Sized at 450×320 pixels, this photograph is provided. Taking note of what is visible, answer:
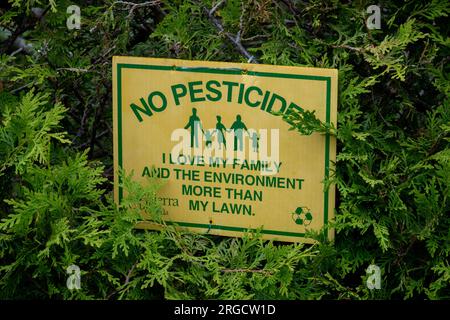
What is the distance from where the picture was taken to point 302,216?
2.47 meters

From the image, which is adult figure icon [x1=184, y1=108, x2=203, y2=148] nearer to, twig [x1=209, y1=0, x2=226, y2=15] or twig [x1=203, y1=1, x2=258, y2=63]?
twig [x1=203, y1=1, x2=258, y2=63]

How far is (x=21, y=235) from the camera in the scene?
239cm

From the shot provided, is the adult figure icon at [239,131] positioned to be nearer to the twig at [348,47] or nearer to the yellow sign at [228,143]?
the yellow sign at [228,143]

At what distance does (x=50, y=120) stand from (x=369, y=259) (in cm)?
105

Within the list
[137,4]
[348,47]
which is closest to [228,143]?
[348,47]

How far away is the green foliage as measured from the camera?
234 cm

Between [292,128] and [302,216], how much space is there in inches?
11.4

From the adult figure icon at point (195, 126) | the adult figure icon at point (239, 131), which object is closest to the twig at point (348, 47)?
the adult figure icon at point (239, 131)

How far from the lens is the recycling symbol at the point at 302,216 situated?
2.46 metres

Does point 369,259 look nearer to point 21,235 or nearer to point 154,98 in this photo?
point 154,98

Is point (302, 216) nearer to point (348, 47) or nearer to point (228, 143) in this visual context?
point (228, 143)
